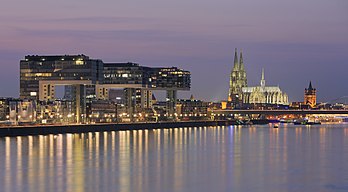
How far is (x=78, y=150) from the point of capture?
249 feet

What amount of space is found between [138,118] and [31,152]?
10867 cm

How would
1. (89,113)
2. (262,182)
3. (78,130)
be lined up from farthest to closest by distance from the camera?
(89,113) < (78,130) < (262,182)

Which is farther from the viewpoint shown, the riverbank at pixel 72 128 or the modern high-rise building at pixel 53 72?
the modern high-rise building at pixel 53 72

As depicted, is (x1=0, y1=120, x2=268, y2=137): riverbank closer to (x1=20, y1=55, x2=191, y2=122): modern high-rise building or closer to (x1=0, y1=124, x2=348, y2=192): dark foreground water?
(x1=20, y1=55, x2=191, y2=122): modern high-rise building

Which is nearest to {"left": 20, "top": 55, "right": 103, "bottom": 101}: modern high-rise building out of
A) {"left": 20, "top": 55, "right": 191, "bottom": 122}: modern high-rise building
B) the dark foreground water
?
{"left": 20, "top": 55, "right": 191, "bottom": 122}: modern high-rise building

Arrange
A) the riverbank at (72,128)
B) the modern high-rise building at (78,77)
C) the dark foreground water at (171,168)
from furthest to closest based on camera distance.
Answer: the modern high-rise building at (78,77), the riverbank at (72,128), the dark foreground water at (171,168)

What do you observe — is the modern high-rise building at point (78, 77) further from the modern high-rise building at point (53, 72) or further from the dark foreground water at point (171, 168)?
the dark foreground water at point (171, 168)

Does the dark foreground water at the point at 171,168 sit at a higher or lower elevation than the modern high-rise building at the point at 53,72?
lower

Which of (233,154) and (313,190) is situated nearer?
(313,190)

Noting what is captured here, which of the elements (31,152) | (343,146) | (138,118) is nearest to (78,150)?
(31,152)

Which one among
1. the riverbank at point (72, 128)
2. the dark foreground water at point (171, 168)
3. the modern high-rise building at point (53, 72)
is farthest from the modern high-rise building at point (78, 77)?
the dark foreground water at point (171, 168)

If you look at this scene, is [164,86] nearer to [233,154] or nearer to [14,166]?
[233,154]

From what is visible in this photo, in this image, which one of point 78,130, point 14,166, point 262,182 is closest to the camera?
point 262,182

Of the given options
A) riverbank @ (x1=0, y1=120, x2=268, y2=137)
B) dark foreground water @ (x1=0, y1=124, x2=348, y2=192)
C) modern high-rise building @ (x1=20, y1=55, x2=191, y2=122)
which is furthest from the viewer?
modern high-rise building @ (x1=20, y1=55, x2=191, y2=122)
